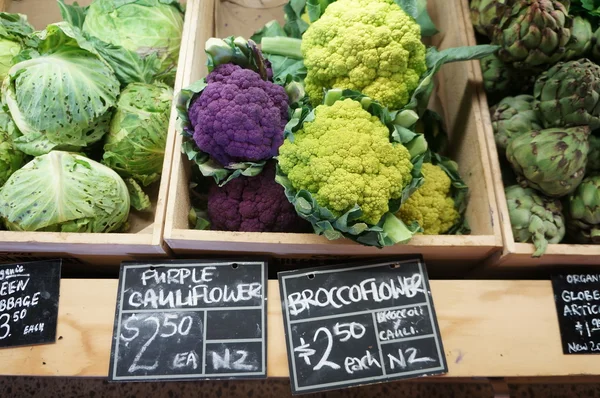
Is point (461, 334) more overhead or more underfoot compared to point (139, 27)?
more underfoot

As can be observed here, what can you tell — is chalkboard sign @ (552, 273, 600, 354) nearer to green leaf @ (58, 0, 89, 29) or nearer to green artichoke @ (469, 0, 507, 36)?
green artichoke @ (469, 0, 507, 36)

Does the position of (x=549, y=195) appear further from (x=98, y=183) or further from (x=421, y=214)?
(x=98, y=183)

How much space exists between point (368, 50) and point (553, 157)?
0.45m

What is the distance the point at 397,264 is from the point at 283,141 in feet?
1.16

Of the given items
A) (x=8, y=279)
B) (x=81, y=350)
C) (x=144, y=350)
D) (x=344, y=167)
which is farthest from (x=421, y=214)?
(x=8, y=279)

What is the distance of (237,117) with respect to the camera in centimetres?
91

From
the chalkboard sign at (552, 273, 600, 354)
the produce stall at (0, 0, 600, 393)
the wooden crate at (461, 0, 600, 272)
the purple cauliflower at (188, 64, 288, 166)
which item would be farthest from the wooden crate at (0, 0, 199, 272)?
the chalkboard sign at (552, 273, 600, 354)

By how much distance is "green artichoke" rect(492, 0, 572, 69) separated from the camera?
1.00m

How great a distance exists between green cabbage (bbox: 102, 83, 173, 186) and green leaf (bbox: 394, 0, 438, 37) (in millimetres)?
613

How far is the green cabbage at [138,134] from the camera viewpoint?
1.04 meters

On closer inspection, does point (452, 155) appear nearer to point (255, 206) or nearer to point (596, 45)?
point (596, 45)

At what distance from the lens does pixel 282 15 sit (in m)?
1.47

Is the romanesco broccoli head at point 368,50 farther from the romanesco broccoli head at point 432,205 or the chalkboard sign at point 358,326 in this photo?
the chalkboard sign at point 358,326

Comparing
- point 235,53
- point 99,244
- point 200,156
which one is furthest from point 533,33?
point 99,244
